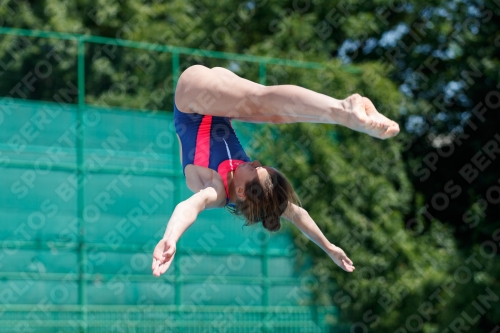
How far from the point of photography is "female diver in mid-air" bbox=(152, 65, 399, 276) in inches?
196

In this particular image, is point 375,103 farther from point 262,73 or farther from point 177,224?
point 177,224

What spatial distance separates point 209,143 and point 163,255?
1194 mm

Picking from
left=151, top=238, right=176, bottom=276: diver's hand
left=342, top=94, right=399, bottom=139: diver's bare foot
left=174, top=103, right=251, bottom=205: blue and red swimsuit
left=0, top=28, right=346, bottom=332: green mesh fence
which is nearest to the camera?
left=342, top=94, right=399, bottom=139: diver's bare foot

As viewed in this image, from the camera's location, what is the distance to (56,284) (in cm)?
1034

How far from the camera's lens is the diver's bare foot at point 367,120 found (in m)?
4.57

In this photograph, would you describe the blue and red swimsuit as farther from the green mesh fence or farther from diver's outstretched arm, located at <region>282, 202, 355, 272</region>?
the green mesh fence

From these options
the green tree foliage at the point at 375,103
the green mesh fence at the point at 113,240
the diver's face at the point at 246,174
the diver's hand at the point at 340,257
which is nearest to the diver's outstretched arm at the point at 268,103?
the diver's face at the point at 246,174

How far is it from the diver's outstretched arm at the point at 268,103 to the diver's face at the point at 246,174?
1.02 ft

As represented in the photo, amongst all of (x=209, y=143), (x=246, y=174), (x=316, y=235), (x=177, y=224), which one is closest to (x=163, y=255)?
(x=177, y=224)

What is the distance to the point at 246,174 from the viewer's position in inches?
220

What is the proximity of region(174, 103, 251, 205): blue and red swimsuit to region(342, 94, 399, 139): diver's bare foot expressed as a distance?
48.3 inches

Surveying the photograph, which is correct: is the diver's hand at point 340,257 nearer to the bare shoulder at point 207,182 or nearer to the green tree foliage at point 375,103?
the bare shoulder at point 207,182

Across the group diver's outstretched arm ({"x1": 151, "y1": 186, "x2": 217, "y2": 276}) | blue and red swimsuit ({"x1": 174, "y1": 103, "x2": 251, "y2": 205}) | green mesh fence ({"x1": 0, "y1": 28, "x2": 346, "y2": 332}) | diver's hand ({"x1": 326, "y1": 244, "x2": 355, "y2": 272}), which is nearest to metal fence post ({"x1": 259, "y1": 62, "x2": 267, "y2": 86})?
green mesh fence ({"x1": 0, "y1": 28, "x2": 346, "y2": 332})

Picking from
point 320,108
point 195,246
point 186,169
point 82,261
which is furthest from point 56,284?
point 320,108
